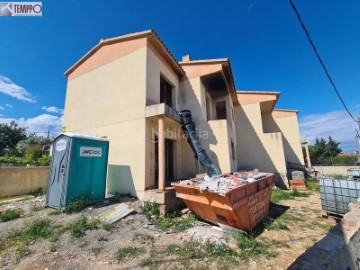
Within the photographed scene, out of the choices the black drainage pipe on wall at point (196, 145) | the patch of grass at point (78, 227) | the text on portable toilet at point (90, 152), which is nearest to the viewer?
the patch of grass at point (78, 227)

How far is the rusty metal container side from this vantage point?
12.0ft

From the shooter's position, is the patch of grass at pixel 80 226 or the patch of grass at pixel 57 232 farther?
the patch of grass at pixel 80 226

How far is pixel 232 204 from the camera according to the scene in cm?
354

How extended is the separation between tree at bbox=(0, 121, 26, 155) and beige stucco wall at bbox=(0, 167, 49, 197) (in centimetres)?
3217

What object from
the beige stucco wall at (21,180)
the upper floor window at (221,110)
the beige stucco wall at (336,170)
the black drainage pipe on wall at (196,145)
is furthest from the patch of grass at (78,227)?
the beige stucco wall at (336,170)

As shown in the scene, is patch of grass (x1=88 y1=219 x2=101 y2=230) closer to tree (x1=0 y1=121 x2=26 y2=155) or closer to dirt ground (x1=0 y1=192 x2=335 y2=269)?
dirt ground (x1=0 y1=192 x2=335 y2=269)

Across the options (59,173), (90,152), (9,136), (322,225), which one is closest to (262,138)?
(322,225)

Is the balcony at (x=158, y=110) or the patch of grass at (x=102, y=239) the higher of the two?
the balcony at (x=158, y=110)

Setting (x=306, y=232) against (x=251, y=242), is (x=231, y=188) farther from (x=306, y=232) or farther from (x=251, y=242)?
(x=306, y=232)

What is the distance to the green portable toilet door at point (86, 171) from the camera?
16.2 ft

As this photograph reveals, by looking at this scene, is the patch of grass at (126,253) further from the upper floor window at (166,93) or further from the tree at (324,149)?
the tree at (324,149)

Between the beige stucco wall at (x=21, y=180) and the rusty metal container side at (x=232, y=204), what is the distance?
7.81m

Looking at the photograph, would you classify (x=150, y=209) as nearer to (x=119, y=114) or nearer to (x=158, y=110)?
(x=158, y=110)

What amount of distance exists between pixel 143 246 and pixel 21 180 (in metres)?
7.92
